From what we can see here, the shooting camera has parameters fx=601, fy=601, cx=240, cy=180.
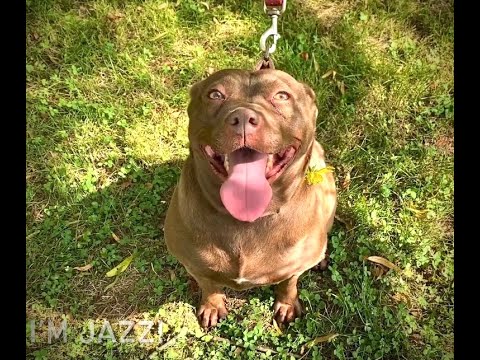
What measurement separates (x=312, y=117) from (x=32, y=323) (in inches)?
98.3

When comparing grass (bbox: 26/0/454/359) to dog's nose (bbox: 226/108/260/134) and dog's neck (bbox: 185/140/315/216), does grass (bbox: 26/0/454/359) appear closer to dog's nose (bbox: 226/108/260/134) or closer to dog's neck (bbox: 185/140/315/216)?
dog's neck (bbox: 185/140/315/216)

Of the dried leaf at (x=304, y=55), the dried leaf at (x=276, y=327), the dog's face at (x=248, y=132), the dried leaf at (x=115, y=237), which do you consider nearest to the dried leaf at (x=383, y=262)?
the dried leaf at (x=276, y=327)

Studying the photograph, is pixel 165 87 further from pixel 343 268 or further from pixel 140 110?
pixel 343 268

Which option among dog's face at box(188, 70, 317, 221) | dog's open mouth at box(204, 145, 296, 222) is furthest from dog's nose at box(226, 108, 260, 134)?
dog's open mouth at box(204, 145, 296, 222)

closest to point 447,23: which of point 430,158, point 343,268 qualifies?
point 430,158

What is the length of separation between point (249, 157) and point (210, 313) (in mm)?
1533

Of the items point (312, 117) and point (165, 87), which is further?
point (165, 87)

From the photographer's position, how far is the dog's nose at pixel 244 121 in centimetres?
266

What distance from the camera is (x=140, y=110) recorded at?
480cm

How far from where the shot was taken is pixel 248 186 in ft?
A: 9.25

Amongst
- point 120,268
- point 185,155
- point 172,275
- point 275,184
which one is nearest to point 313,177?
point 275,184
